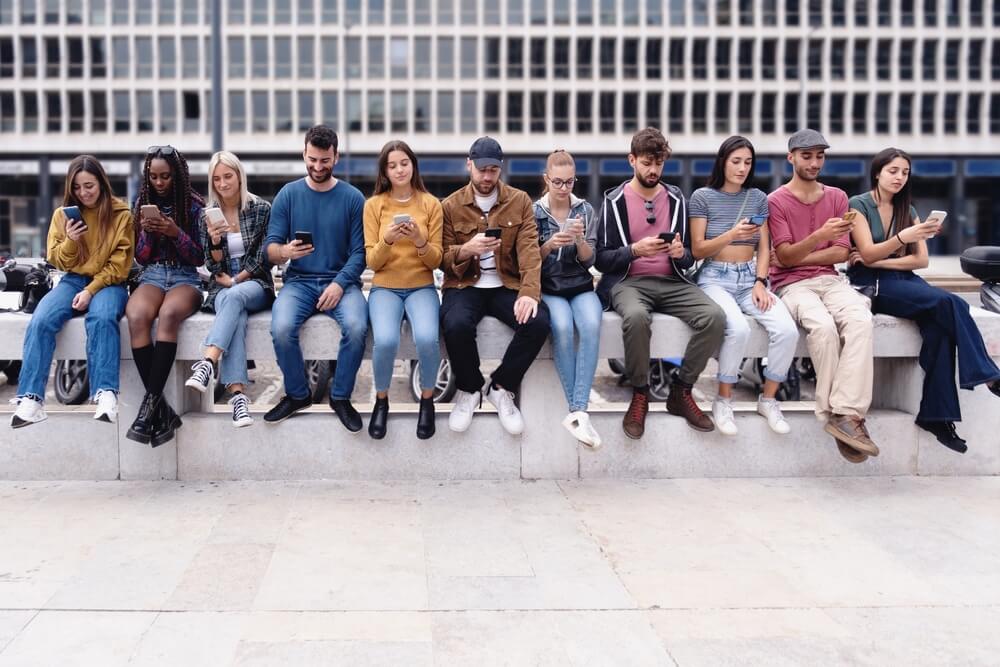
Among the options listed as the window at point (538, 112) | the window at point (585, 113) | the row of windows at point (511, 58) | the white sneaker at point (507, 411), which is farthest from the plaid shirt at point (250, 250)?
the window at point (585, 113)

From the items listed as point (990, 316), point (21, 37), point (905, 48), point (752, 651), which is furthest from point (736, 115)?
point (752, 651)

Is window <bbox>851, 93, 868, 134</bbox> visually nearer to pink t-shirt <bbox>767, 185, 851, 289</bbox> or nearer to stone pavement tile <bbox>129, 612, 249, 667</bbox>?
pink t-shirt <bbox>767, 185, 851, 289</bbox>

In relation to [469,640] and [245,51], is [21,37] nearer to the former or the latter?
[245,51]

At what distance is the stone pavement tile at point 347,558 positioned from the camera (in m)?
3.72

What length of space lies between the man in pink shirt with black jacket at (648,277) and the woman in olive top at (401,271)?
1102 mm

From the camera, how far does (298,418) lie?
18.1 ft

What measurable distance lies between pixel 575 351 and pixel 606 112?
1863 inches

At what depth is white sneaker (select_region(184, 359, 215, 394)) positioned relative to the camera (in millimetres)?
5027

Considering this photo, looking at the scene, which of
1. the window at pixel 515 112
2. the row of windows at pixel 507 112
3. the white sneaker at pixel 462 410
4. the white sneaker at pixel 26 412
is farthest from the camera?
the window at pixel 515 112

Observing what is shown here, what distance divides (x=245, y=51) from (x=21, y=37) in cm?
1189

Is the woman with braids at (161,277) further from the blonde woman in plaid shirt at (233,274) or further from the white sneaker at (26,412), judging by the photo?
the white sneaker at (26,412)

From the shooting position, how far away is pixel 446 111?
50.3 metres

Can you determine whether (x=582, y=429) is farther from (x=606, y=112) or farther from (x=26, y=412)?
(x=606, y=112)

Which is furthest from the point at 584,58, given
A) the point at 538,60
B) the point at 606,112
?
the point at 606,112
